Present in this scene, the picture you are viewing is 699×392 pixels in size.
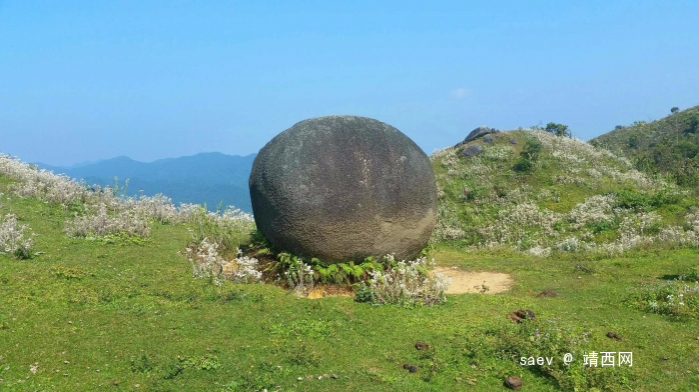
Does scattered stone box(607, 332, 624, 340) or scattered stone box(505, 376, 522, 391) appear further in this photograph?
scattered stone box(607, 332, 624, 340)

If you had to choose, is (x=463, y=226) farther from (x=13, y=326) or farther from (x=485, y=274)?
(x=13, y=326)

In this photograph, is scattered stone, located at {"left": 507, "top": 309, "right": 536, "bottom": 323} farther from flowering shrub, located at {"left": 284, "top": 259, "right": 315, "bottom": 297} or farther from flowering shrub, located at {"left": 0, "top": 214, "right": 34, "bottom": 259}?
flowering shrub, located at {"left": 0, "top": 214, "right": 34, "bottom": 259}

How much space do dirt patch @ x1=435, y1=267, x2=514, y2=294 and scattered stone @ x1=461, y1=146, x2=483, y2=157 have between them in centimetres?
1728

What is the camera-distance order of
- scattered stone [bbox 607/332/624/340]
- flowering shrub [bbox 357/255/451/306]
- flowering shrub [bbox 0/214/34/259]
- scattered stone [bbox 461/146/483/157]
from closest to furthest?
scattered stone [bbox 607/332/624/340] < flowering shrub [bbox 357/255/451/306] < flowering shrub [bbox 0/214/34/259] < scattered stone [bbox 461/146/483/157]

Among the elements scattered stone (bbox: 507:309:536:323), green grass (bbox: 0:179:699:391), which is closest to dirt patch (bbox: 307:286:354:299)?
green grass (bbox: 0:179:699:391)

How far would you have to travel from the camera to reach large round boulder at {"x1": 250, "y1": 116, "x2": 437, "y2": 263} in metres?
8.79

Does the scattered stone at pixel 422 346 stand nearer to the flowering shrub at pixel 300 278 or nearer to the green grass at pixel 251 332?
the green grass at pixel 251 332

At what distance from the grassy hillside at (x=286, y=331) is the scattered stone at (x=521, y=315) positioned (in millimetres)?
167

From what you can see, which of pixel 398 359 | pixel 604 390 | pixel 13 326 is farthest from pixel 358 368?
pixel 13 326

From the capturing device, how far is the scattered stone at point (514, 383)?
17.1 ft

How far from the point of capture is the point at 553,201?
69.8 ft

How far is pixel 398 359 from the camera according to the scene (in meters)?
5.88

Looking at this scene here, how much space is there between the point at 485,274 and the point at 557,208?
11172mm

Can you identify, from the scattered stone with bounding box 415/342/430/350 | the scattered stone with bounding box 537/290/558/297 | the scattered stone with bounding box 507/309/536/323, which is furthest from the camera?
the scattered stone with bounding box 537/290/558/297
